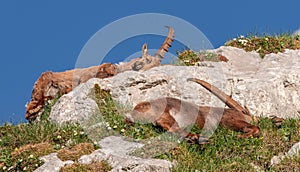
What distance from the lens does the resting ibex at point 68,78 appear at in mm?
20766

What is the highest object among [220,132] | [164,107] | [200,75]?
[200,75]

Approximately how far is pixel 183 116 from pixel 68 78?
6.60 meters

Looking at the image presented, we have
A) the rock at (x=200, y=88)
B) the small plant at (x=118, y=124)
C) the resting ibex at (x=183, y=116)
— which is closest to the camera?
the resting ibex at (x=183, y=116)

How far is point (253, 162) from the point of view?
14.4m

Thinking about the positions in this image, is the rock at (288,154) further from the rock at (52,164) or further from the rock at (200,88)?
the rock at (52,164)

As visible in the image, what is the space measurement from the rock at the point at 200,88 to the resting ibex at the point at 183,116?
6.64 ft

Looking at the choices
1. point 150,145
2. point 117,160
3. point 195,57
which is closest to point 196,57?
point 195,57

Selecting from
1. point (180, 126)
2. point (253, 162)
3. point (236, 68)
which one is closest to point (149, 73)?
point (236, 68)

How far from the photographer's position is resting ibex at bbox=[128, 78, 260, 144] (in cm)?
1551

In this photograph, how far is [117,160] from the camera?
537 inches

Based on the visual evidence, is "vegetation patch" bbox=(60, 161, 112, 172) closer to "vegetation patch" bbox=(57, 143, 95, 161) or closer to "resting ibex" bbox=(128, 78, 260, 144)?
"vegetation patch" bbox=(57, 143, 95, 161)

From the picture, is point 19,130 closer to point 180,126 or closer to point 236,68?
point 180,126

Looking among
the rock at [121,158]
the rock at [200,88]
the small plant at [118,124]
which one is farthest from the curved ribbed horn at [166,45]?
the rock at [121,158]

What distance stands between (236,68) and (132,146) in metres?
7.12
